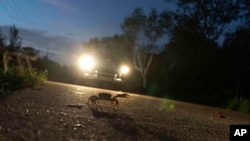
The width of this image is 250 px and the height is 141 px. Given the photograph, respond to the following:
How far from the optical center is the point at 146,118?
460 inches

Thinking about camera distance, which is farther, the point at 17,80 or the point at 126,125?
the point at 17,80

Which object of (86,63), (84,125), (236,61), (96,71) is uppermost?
(236,61)

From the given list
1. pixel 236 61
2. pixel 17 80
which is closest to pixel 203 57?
pixel 236 61

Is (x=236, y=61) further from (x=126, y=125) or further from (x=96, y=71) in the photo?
(x=126, y=125)

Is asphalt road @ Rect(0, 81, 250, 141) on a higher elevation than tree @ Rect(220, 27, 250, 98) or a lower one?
lower

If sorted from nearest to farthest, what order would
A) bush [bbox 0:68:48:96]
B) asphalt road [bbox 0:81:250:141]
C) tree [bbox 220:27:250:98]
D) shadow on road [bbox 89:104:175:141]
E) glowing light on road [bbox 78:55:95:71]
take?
asphalt road [bbox 0:81:250:141] < shadow on road [bbox 89:104:175:141] < bush [bbox 0:68:48:96] < glowing light on road [bbox 78:55:95:71] < tree [bbox 220:27:250:98]

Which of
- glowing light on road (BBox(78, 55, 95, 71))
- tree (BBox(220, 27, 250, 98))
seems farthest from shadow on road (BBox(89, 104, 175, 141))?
tree (BBox(220, 27, 250, 98))

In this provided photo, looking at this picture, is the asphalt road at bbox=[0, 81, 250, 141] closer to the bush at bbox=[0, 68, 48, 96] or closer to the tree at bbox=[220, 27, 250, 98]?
the bush at bbox=[0, 68, 48, 96]

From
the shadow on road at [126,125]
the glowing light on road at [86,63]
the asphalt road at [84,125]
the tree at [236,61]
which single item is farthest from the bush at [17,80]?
the tree at [236,61]

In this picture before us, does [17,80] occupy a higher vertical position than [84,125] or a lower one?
higher

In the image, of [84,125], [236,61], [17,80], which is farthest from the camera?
[236,61]

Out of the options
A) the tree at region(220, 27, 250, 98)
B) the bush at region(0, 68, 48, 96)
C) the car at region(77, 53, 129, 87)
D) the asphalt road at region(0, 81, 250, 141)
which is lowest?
the asphalt road at region(0, 81, 250, 141)

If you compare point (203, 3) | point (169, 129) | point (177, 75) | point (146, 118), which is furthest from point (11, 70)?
point (203, 3)

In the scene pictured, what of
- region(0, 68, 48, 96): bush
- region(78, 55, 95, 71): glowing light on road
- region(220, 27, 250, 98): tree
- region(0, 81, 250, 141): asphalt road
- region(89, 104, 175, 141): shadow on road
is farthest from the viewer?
region(220, 27, 250, 98): tree
